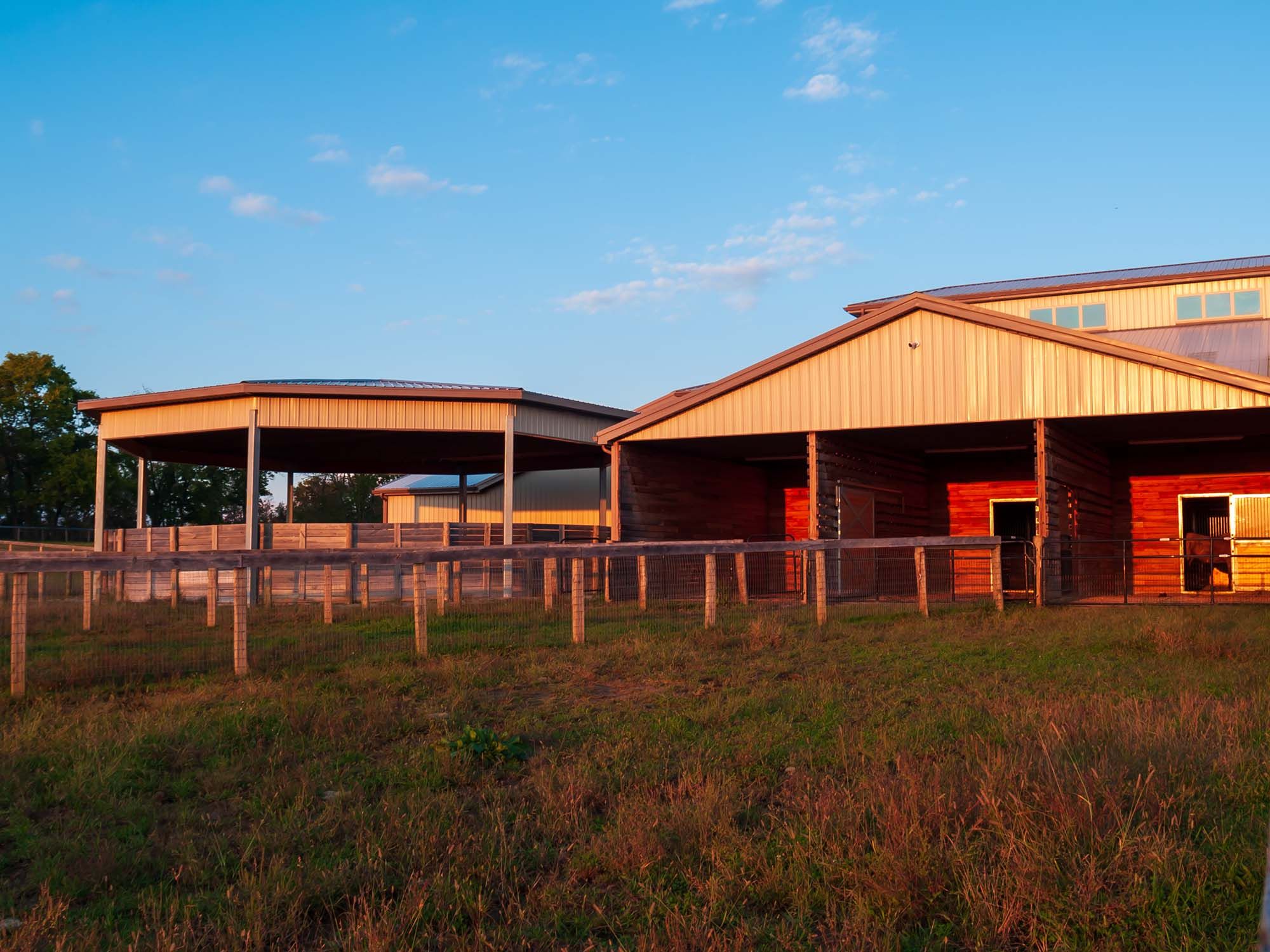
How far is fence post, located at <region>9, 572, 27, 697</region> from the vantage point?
10008 mm

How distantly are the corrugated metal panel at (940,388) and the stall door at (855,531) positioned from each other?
2509 millimetres

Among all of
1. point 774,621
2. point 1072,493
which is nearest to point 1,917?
point 774,621

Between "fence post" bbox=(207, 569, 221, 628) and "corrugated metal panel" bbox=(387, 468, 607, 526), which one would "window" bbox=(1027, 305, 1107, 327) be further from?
"fence post" bbox=(207, 569, 221, 628)

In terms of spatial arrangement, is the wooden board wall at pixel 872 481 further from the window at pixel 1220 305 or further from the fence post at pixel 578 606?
the fence post at pixel 578 606

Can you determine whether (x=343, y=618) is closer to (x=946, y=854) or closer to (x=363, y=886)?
(x=363, y=886)

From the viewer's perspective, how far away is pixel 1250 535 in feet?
82.1

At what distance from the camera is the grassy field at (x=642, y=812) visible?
4879 millimetres

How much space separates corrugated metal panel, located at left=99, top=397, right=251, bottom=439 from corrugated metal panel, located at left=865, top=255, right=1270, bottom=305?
17.6 m

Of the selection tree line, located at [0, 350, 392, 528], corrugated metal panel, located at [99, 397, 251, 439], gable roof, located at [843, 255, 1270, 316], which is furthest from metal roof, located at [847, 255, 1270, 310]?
tree line, located at [0, 350, 392, 528]

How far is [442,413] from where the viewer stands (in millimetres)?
24656

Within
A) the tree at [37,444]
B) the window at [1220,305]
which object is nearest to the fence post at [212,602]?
the window at [1220,305]

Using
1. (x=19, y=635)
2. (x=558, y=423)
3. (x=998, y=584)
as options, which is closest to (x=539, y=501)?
(x=558, y=423)

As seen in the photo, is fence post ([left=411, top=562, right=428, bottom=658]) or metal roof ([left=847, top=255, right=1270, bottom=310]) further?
metal roof ([left=847, top=255, right=1270, bottom=310])

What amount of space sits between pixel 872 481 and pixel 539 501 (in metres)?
14.2
